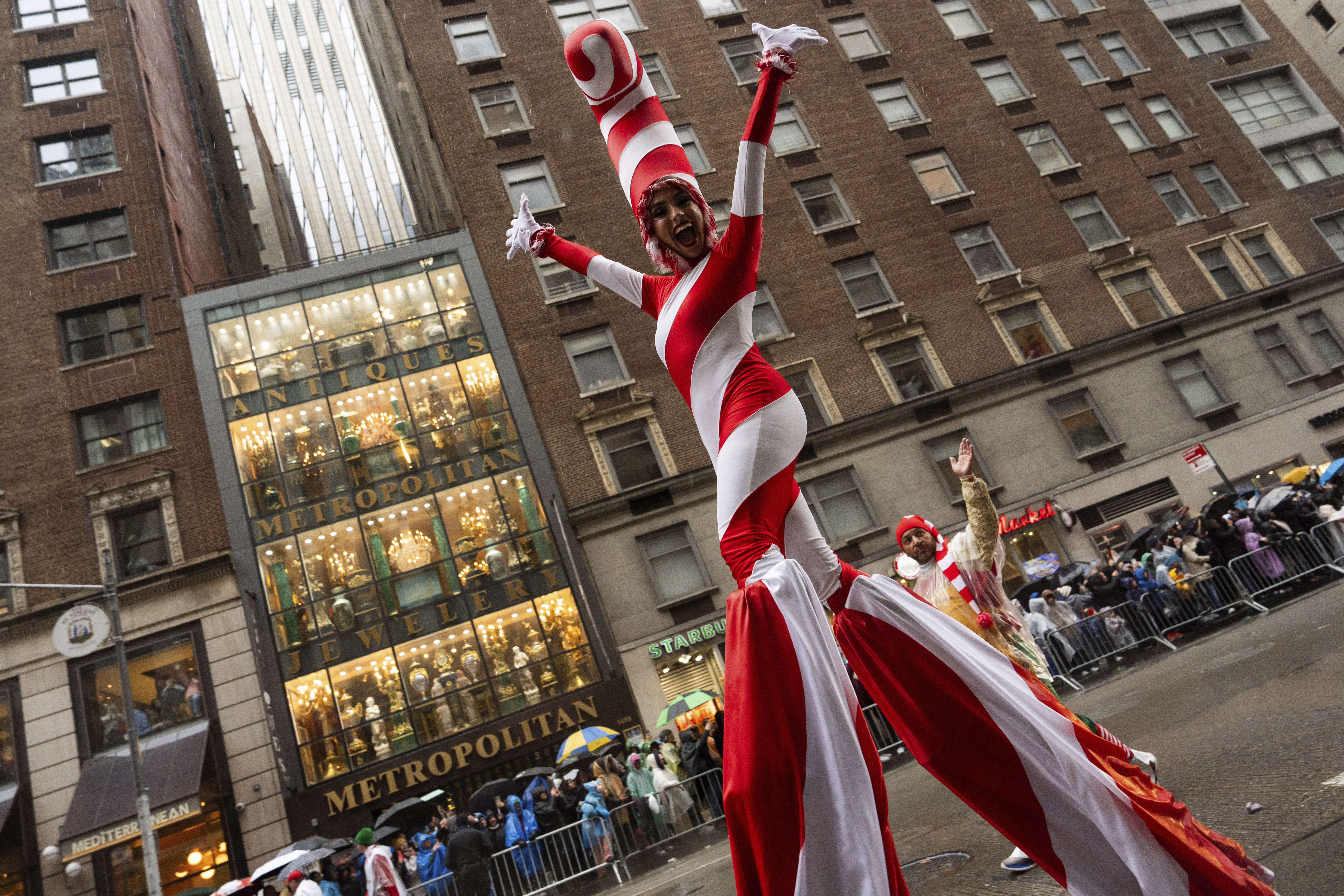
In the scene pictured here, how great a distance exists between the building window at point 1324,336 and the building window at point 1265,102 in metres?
8.32

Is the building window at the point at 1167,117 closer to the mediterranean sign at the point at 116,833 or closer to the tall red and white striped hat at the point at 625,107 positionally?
the tall red and white striped hat at the point at 625,107

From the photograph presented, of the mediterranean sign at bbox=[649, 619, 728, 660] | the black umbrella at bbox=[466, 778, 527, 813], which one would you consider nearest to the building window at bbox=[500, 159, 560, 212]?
the mediterranean sign at bbox=[649, 619, 728, 660]

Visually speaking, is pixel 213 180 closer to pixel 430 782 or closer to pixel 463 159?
pixel 463 159

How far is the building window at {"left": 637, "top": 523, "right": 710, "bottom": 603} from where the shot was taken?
824 inches

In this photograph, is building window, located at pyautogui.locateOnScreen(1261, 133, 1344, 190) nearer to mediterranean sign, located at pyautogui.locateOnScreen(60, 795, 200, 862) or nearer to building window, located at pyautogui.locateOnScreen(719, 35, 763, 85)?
building window, located at pyautogui.locateOnScreen(719, 35, 763, 85)

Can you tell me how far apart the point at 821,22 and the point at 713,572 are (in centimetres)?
2025

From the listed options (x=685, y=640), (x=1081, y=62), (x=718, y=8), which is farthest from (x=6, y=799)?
(x=1081, y=62)

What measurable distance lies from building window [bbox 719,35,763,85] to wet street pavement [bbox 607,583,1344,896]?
23.5m

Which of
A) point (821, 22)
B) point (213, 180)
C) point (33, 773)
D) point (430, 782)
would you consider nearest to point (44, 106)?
point (213, 180)

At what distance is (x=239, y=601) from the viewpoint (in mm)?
19781

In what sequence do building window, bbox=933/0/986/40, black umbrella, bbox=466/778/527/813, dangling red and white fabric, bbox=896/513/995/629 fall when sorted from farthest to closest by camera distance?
building window, bbox=933/0/986/40, black umbrella, bbox=466/778/527/813, dangling red and white fabric, bbox=896/513/995/629

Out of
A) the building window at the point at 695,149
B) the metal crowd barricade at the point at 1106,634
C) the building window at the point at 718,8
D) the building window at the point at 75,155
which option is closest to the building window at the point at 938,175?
the building window at the point at 695,149

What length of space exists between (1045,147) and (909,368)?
1095 cm

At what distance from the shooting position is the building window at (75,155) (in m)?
23.2
